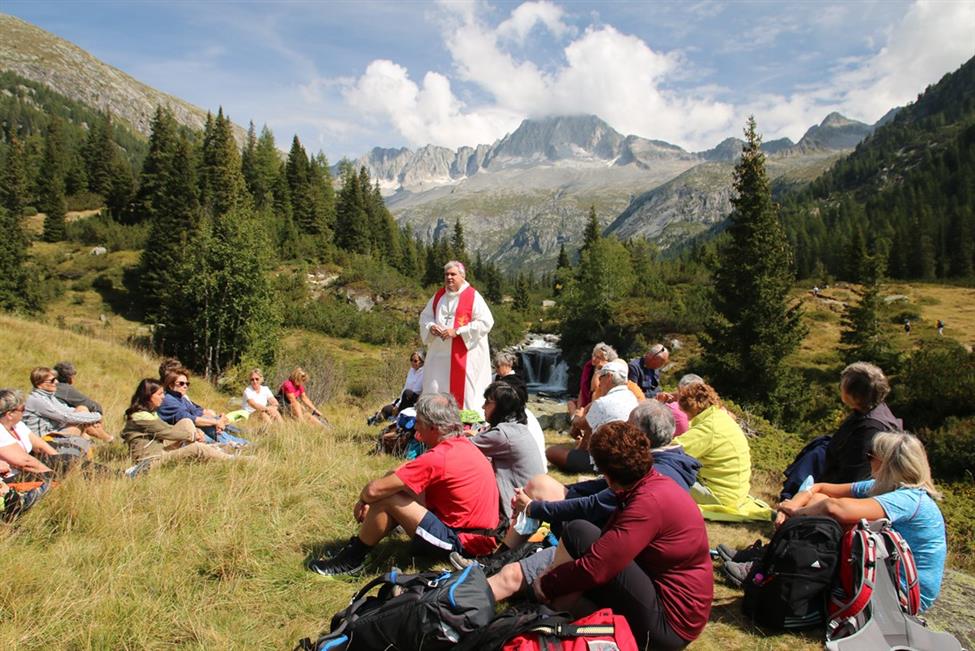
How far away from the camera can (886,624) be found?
305 centimetres

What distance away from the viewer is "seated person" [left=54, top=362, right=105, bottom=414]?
7.81m

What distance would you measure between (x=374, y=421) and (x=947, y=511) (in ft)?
32.9

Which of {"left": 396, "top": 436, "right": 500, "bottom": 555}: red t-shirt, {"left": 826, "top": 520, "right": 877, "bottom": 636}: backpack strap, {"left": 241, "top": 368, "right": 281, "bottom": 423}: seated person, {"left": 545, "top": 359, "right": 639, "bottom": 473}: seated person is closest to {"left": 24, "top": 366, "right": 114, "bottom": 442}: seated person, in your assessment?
{"left": 241, "top": 368, "right": 281, "bottom": 423}: seated person

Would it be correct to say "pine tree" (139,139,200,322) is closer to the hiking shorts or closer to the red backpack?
the hiking shorts

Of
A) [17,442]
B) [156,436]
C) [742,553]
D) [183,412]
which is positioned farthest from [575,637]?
[183,412]

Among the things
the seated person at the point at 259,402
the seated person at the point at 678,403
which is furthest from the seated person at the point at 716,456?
the seated person at the point at 259,402

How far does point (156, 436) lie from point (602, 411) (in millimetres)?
4884

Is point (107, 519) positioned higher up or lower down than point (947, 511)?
higher up

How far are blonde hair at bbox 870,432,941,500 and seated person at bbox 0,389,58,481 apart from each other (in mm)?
6597

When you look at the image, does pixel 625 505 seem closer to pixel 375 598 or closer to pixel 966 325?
pixel 375 598

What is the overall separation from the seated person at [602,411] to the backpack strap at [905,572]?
8.48 ft

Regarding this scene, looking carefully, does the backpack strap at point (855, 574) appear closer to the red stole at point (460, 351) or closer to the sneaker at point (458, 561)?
the sneaker at point (458, 561)

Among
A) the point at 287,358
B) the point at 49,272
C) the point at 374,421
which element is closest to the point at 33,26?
the point at 49,272

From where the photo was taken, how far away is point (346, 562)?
3.90 meters
